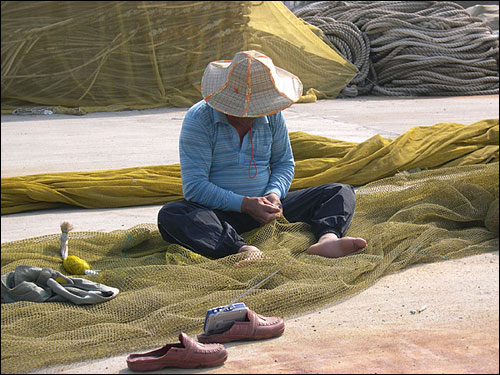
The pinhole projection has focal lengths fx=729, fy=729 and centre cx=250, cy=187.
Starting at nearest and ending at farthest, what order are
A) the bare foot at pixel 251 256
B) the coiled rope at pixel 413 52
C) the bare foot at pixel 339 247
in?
the bare foot at pixel 251 256
the bare foot at pixel 339 247
the coiled rope at pixel 413 52

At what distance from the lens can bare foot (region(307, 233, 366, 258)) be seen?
347cm

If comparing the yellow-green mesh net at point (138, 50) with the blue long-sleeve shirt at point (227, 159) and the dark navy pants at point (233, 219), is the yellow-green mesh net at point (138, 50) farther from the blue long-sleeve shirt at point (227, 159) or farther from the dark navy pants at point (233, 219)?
the dark navy pants at point (233, 219)

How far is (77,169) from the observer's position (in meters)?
5.59

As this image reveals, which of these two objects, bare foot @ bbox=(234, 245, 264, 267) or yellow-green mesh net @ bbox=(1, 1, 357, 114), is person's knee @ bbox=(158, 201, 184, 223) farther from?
yellow-green mesh net @ bbox=(1, 1, 357, 114)

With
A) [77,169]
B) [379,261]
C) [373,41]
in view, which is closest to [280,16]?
[373,41]

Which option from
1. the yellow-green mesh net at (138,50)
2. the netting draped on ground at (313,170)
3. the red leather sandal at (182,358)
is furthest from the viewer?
the yellow-green mesh net at (138,50)

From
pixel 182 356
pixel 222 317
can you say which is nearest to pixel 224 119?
pixel 222 317

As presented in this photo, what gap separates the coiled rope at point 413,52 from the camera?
33.9 ft

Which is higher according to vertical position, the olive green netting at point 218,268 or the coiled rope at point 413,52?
the olive green netting at point 218,268

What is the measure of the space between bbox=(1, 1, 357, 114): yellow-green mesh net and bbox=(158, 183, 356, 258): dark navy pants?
529 cm

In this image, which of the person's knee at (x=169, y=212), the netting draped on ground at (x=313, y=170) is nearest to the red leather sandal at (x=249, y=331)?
the person's knee at (x=169, y=212)

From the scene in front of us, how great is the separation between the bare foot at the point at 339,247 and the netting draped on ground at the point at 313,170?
54.2 inches

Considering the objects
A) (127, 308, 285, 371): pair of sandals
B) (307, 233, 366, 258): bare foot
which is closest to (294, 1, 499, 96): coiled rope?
(307, 233, 366, 258): bare foot

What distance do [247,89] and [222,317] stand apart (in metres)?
1.47
